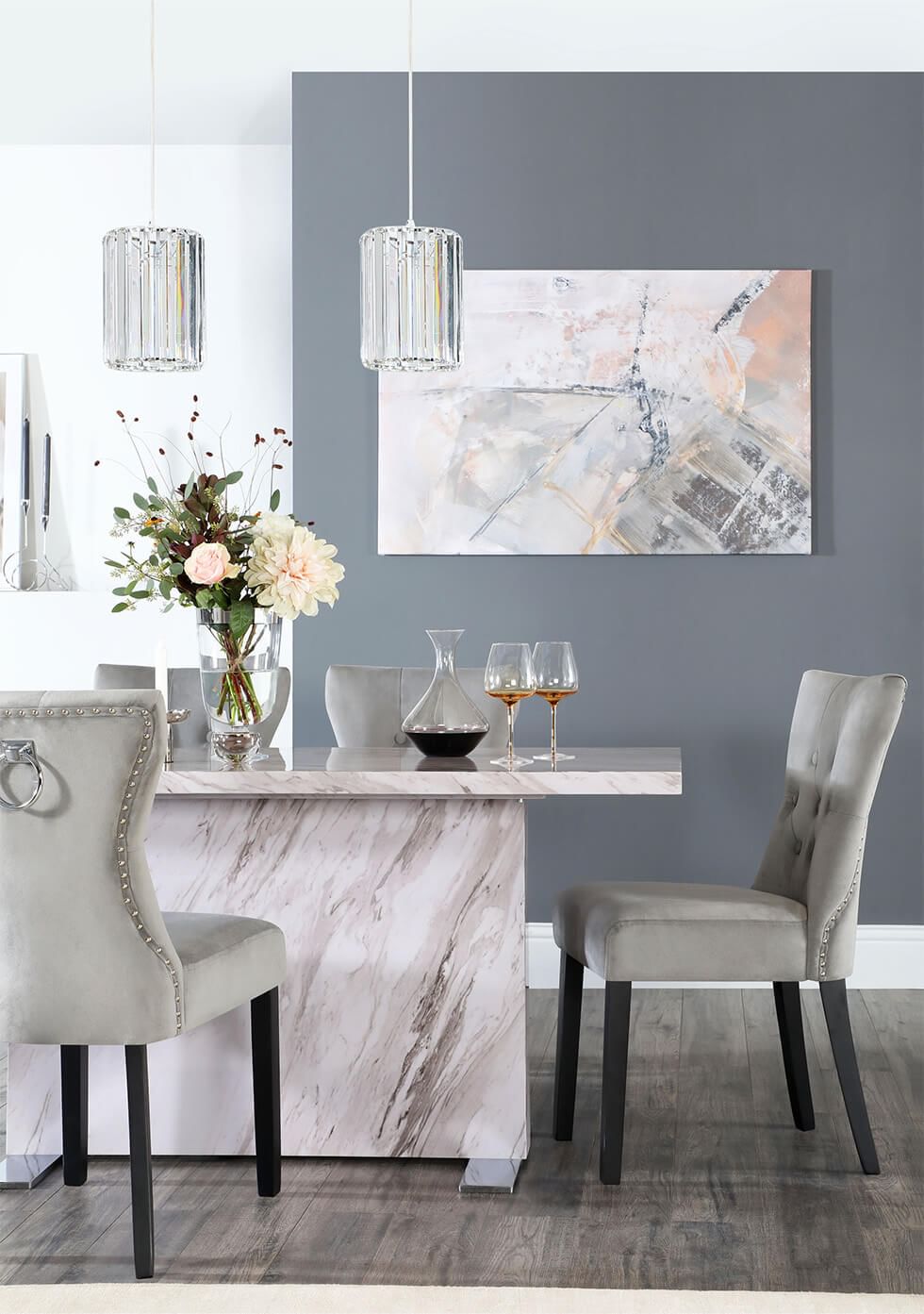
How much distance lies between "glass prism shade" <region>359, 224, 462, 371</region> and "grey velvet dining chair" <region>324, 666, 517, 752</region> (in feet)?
2.93

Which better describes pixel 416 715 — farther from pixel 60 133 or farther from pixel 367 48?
pixel 60 133

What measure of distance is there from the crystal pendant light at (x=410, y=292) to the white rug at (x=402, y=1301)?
1.79 m

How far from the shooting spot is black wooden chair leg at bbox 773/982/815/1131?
2.81m

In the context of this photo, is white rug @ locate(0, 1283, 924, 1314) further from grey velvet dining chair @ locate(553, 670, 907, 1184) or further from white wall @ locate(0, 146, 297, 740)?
white wall @ locate(0, 146, 297, 740)

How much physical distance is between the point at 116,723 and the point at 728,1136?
1.56 meters

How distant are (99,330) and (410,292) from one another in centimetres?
207

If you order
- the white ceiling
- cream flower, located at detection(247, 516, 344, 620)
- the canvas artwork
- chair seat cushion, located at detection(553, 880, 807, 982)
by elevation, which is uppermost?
the white ceiling

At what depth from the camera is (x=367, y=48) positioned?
3.88 metres

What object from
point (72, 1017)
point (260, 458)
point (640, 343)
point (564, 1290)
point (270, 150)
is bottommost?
point (564, 1290)

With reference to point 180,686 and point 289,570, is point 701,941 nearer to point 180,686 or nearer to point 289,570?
point 289,570

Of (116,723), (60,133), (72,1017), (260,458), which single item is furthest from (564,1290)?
(60,133)

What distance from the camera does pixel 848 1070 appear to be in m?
2.51

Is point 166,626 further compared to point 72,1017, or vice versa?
point 166,626

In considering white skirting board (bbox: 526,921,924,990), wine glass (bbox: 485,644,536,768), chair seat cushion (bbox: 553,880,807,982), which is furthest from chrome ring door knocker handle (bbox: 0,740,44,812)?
white skirting board (bbox: 526,921,924,990)
